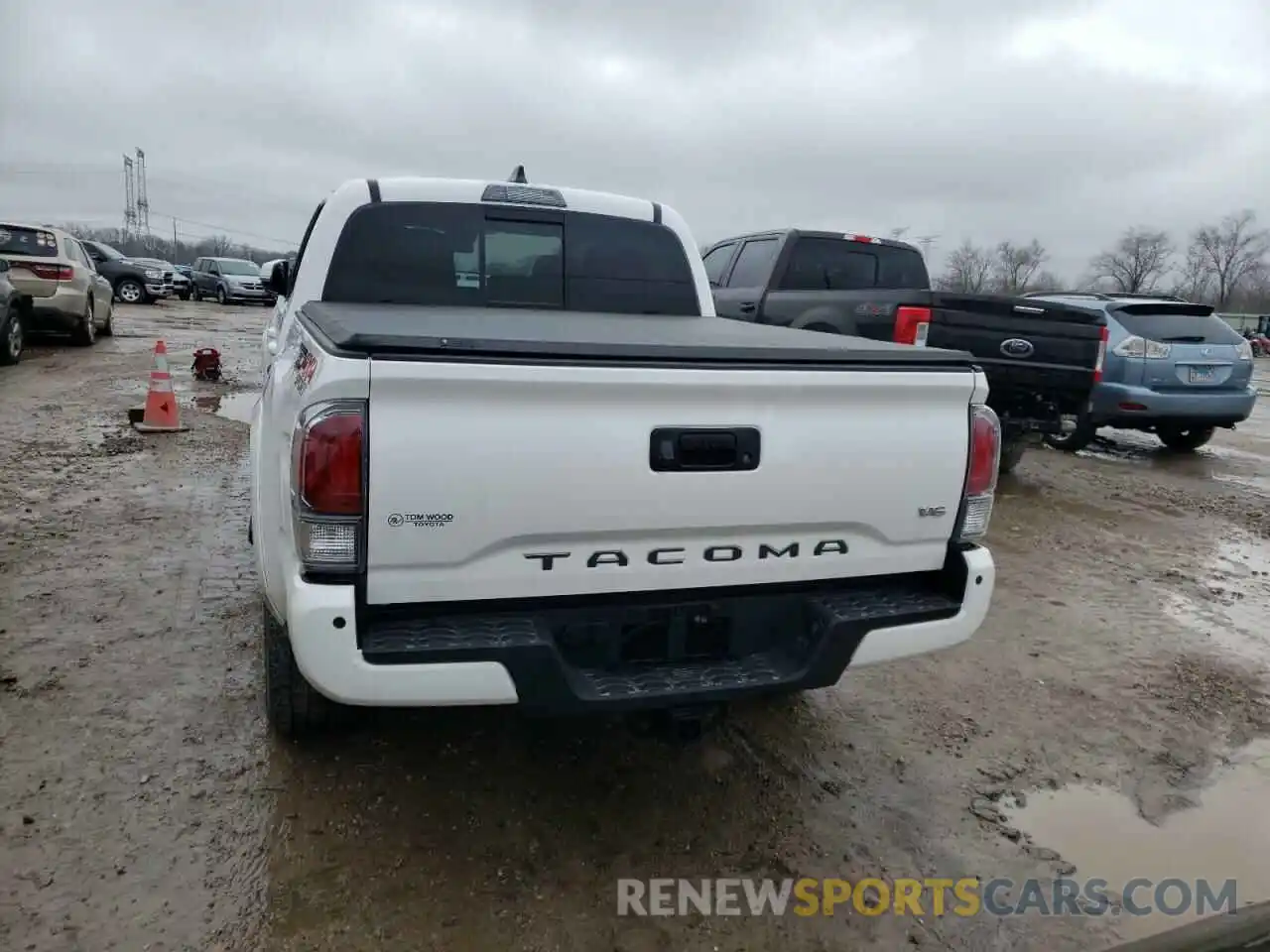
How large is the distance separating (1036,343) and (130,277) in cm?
2724

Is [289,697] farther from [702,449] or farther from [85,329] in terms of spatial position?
[85,329]

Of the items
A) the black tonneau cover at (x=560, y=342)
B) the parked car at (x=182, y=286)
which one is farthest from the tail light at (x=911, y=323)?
the parked car at (x=182, y=286)

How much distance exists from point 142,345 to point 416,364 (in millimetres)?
16197

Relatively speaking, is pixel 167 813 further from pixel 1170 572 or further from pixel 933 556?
pixel 1170 572

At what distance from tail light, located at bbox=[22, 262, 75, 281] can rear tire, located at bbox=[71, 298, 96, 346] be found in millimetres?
814

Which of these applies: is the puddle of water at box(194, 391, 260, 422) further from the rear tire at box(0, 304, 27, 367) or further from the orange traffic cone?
the rear tire at box(0, 304, 27, 367)

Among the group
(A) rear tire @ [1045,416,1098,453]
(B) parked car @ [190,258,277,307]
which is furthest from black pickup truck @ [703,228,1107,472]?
(B) parked car @ [190,258,277,307]

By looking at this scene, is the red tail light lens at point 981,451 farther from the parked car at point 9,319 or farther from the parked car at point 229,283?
Answer: the parked car at point 229,283

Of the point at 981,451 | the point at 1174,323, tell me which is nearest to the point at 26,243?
the point at 981,451

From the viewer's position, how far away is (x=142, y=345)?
52.3ft

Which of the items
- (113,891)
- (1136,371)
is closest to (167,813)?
(113,891)

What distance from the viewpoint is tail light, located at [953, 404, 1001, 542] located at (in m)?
2.82

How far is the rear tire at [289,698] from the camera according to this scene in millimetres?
2970

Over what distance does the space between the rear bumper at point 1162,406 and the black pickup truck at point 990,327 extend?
4.59 ft
